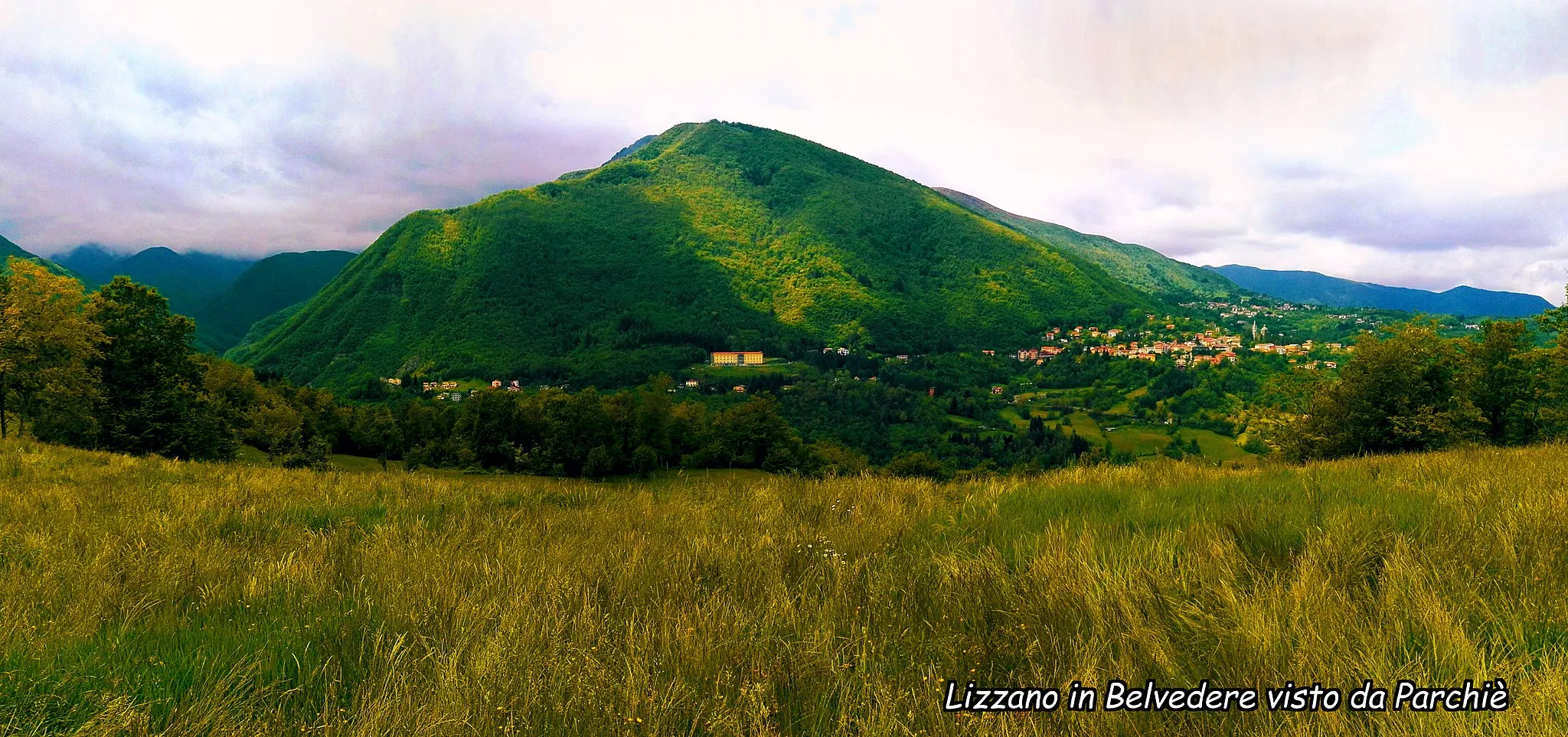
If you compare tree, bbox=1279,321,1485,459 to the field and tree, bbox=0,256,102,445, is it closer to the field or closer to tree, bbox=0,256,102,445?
the field

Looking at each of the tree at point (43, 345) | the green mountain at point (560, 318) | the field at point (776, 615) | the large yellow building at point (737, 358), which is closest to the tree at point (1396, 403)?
the field at point (776, 615)

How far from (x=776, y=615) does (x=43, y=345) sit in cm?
3035

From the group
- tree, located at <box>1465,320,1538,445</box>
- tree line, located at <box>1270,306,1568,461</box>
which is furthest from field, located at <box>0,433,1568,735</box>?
tree, located at <box>1465,320,1538,445</box>

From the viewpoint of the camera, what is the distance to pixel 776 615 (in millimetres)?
2221

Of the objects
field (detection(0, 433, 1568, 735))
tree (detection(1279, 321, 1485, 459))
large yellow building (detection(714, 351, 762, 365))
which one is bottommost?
large yellow building (detection(714, 351, 762, 365))

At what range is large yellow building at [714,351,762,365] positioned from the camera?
152m

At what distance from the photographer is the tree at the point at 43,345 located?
1878 centimetres

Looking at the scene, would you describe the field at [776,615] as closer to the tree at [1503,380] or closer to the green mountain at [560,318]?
the tree at [1503,380]

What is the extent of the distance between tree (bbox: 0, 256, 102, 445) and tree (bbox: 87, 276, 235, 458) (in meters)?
1.52

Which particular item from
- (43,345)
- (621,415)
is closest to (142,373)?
(43,345)

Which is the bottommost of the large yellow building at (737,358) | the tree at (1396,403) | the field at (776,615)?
the large yellow building at (737,358)

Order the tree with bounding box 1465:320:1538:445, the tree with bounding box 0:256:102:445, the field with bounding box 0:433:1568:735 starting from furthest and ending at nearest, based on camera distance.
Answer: the tree with bounding box 1465:320:1538:445 < the tree with bounding box 0:256:102:445 < the field with bounding box 0:433:1568:735

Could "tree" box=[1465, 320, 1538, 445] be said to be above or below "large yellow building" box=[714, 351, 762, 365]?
above

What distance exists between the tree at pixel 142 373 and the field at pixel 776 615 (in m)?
29.1
